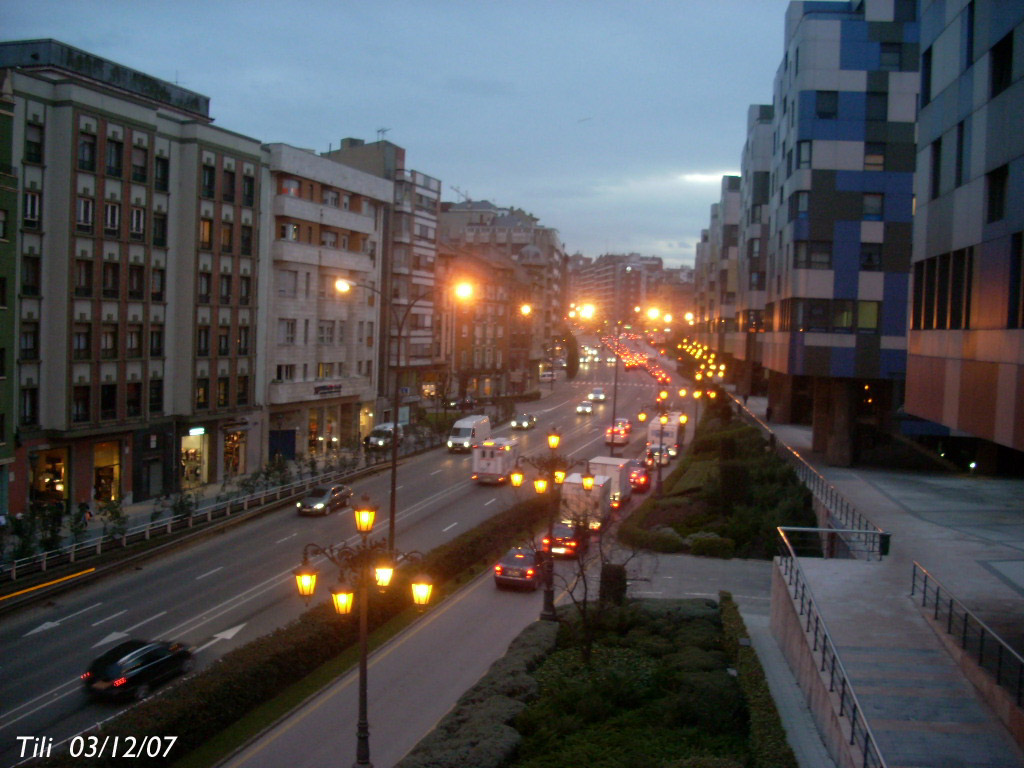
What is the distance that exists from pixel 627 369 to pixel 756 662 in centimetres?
13108

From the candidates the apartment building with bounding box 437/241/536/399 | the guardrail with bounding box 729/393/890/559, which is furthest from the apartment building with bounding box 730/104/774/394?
the apartment building with bounding box 437/241/536/399

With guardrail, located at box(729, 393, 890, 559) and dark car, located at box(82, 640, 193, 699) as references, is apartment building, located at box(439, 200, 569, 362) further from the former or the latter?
dark car, located at box(82, 640, 193, 699)

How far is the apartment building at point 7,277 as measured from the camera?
3106cm

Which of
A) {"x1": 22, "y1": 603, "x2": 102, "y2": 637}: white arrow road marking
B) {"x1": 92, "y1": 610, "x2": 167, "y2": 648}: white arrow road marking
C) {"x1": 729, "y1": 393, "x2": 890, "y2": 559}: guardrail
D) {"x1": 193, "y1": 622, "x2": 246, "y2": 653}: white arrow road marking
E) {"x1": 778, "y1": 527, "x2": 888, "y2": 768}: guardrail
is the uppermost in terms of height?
{"x1": 729, "y1": 393, "x2": 890, "y2": 559}: guardrail

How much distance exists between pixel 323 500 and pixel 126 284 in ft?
40.5

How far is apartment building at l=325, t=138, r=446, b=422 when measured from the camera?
6331cm

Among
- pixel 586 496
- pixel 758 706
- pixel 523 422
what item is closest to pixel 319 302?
pixel 523 422

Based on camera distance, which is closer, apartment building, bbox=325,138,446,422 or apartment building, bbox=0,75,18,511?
apartment building, bbox=0,75,18,511

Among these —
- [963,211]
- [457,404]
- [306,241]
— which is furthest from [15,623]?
[457,404]

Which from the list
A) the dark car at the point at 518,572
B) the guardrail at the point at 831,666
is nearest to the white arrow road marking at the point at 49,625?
the dark car at the point at 518,572

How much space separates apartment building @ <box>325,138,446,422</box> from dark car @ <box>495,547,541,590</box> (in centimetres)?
3364

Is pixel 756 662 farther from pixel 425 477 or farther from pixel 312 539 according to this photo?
pixel 425 477

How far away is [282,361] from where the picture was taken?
161 feet

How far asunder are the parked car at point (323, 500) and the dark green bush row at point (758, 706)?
21.0 m
